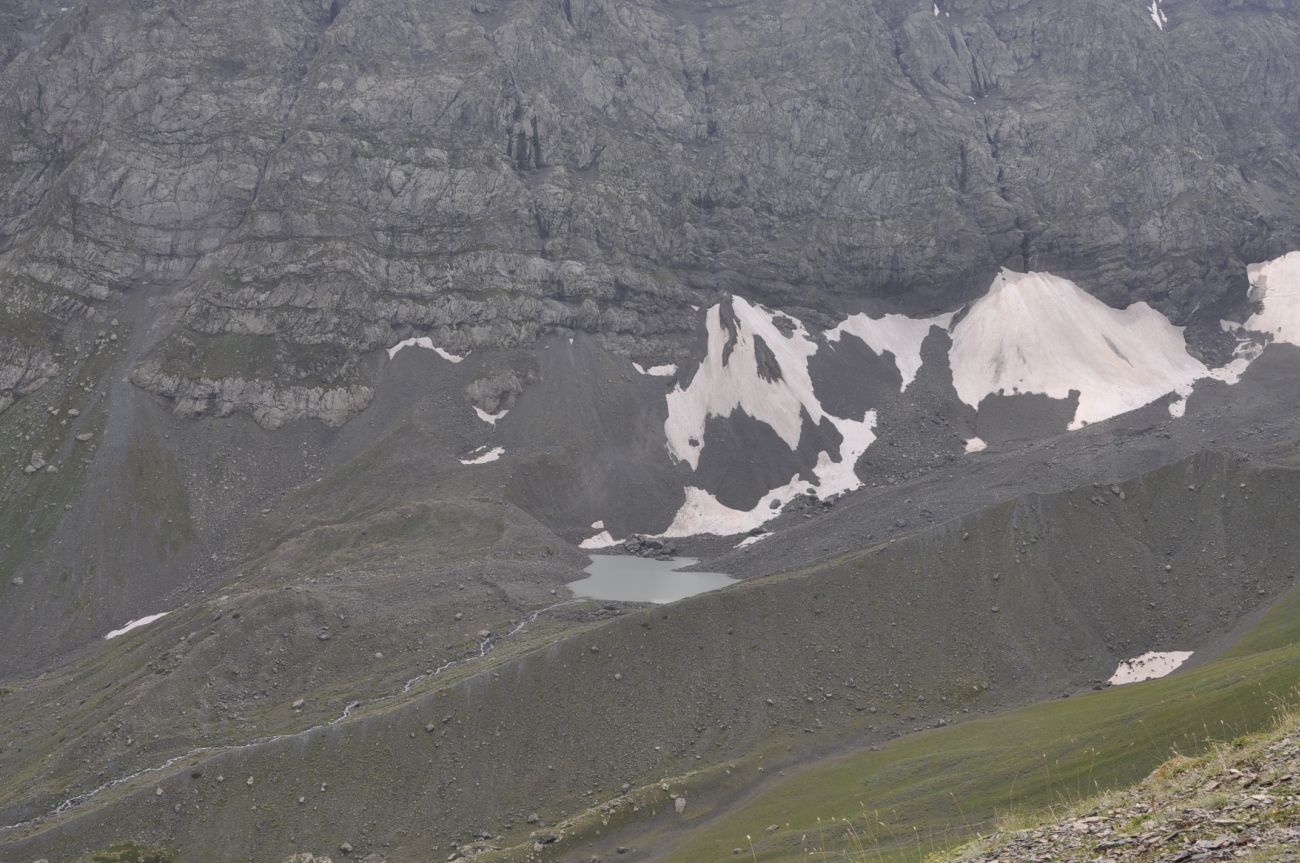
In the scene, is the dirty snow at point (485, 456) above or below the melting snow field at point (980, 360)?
below

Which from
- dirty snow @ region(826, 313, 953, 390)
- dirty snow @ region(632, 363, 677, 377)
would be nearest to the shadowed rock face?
dirty snow @ region(632, 363, 677, 377)

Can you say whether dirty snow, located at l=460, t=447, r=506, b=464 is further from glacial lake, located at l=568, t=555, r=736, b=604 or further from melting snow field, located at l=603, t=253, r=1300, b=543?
glacial lake, located at l=568, t=555, r=736, b=604

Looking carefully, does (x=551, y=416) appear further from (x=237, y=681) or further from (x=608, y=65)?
(x=608, y=65)

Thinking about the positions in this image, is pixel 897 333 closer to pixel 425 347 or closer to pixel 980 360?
pixel 980 360

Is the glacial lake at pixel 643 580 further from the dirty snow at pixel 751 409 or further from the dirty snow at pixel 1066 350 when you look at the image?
the dirty snow at pixel 1066 350

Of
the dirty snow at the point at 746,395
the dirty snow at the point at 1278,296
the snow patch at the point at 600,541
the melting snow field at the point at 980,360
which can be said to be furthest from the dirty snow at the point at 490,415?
the dirty snow at the point at 1278,296
